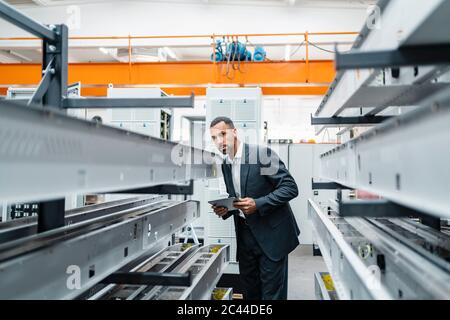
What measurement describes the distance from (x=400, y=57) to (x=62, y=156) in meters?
0.98

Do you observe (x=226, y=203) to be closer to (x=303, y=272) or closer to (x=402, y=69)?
(x=402, y=69)

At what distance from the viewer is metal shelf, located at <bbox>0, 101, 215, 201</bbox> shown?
2.62 feet

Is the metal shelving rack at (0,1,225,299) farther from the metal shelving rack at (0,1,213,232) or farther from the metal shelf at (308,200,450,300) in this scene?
the metal shelf at (308,200,450,300)

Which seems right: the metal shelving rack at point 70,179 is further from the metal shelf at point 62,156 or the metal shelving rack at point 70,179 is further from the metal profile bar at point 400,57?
the metal profile bar at point 400,57

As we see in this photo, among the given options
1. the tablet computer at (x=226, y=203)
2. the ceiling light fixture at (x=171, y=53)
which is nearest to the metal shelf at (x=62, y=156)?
the tablet computer at (x=226, y=203)

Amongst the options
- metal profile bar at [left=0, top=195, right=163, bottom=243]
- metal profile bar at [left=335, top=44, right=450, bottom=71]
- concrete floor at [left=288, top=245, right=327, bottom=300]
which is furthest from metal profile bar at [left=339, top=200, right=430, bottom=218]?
concrete floor at [left=288, top=245, right=327, bottom=300]

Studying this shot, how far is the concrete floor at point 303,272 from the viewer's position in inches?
165

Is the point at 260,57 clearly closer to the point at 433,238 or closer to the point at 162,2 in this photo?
the point at 162,2

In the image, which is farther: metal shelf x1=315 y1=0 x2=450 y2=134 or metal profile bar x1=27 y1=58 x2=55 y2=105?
metal profile bar x1=27 y1=58 x2=55 y2=105

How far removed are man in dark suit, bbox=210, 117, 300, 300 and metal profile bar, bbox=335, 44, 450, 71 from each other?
5.79 feet

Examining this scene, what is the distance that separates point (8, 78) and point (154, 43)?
7.08 ft

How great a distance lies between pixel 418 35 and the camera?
39.2 inches

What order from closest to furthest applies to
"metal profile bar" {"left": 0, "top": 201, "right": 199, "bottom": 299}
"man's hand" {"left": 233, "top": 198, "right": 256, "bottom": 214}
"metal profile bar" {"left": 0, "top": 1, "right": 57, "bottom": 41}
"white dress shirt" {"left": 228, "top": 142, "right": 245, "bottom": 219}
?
"metal profile bar" {"left": 0, "top": 201, "right": 199, "bottom": 299}
"metal profile bar" {"left": 0, "top": 1, "right": 57, "bottom": 41}
"man's hand" {"left": 233, "top": 198, "right": 256, "bottom": 214}
"white dress shirt" {"left": 228, "top": 142, "right": 245, "bottom": 219}
